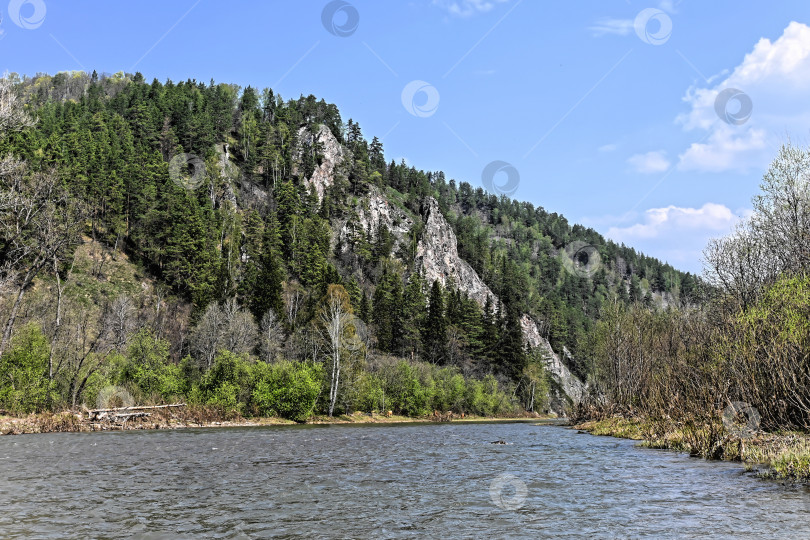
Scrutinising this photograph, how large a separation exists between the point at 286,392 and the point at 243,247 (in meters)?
79.8

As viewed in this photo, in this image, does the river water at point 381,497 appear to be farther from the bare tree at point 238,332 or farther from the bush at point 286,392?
the bare tree at point 238,332

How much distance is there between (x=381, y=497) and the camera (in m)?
17.0

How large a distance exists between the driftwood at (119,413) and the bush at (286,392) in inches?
542

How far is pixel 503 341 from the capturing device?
13988cm

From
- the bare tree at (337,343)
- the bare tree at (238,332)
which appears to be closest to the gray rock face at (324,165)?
the bare tree at (238,332)

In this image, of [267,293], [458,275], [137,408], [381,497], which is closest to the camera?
[381,497]

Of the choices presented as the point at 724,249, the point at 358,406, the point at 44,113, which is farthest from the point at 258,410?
the point at 44,113

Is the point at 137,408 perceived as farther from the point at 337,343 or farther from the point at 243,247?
the point at 243,247

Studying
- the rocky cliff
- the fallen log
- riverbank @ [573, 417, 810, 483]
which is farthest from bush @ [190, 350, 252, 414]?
the rocky cliff

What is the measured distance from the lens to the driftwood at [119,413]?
49031mm

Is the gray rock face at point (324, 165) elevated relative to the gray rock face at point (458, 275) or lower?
elevated

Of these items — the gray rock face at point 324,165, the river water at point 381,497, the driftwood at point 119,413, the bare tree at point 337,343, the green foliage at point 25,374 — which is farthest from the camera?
the gray rock face at point 324,165

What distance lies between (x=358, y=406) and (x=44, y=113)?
13322 cm

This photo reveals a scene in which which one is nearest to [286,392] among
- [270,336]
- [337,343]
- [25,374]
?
[337,343]
